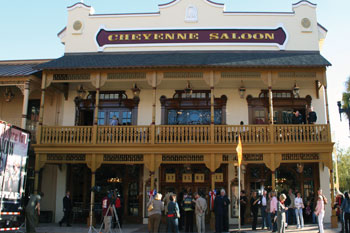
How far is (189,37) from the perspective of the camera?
20.0 metres

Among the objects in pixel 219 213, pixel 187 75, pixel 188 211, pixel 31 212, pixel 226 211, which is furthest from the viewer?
pixel 187 75

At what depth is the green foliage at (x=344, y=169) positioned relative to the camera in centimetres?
4428

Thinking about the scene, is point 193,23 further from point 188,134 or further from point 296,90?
point 296,90

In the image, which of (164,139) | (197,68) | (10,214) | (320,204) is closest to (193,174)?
(164,139)

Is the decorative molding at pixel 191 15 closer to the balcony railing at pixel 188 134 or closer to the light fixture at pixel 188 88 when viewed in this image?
the light fixture at pixel 188 88

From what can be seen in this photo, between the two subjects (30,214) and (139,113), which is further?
(139,113)

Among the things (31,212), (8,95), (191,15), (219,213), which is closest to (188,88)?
(191,15)

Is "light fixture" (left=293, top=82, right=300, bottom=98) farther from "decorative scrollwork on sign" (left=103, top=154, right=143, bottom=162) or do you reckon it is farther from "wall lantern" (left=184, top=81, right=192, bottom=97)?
"decorative scrollwork on sign" (left=103, top=154, right=143, bottom=162)

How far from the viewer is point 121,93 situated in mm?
20438

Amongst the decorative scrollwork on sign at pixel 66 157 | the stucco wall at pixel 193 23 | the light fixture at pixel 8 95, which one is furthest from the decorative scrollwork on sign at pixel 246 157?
the light fixture at pixel 8 95

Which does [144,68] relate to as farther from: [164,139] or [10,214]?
[10,214]

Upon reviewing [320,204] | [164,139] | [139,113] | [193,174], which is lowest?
[320,204]

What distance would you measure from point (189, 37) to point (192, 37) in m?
0.16

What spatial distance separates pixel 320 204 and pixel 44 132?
12.6 metres
